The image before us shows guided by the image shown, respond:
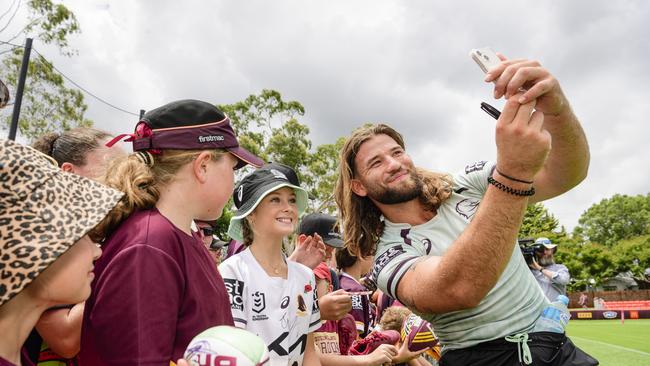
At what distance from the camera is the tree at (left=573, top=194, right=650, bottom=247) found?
91.1 m

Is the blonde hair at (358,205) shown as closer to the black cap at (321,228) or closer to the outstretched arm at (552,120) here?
the outstretched arm at (552,120)

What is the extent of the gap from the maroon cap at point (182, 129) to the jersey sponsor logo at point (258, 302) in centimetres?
115

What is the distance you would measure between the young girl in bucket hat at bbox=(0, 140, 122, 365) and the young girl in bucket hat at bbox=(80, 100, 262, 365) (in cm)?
17

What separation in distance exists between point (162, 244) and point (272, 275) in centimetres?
153

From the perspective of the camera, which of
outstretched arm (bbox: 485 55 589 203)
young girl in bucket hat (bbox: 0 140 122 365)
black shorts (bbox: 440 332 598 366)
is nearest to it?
young girl in bucket hat (bbox: 0 140 122 365)

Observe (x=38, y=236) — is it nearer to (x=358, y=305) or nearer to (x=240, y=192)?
(x=240, y=192)

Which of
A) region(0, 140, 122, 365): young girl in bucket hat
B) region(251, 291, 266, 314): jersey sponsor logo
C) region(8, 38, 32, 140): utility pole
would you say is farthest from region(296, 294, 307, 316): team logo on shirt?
region(8, 38, 32, 140): utility pole

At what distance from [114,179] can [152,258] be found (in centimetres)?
57

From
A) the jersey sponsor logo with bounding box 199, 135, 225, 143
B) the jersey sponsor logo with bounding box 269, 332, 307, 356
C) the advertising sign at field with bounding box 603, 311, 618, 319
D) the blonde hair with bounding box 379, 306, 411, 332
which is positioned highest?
the jersey sponsor logo with bounding box 199, 135, 225, 143

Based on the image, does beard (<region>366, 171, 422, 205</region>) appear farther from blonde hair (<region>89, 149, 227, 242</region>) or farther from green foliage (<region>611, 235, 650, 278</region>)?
green foliage (<region>611, 235, 650, 278</region>)

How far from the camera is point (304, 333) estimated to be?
10.6 ft

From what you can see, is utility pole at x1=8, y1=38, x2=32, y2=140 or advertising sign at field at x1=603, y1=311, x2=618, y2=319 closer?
utility pole at x1=8, y1=38, x2=32, y2=140

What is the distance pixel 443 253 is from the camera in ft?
8.80

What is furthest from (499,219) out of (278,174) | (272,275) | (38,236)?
(278,174)
